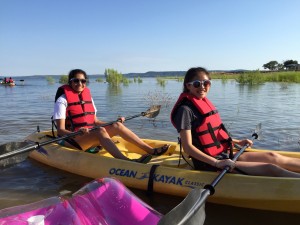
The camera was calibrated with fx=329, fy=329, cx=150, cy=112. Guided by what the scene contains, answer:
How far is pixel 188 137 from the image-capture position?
3.75 m

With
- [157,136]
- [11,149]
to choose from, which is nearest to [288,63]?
[157,136]

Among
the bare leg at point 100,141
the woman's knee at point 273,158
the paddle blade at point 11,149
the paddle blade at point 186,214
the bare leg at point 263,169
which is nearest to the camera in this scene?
the paddle blade at point 186,214

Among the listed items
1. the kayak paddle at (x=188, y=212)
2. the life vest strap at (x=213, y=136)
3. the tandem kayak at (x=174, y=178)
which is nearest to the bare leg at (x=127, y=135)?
the tandem kayak at (x=174, y=178)

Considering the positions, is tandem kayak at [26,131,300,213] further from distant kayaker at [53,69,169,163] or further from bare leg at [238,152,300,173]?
bare leg at [238,152,300,173]

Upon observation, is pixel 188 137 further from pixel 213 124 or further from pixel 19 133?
pixel 19 133

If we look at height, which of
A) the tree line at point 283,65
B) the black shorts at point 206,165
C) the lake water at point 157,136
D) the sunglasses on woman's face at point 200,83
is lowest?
the lake water at point 157,136

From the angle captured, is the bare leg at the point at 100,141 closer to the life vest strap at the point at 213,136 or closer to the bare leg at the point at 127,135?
the bare leg at the point at 127,135

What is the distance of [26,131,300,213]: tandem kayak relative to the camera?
351 cm

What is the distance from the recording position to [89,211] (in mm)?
2670

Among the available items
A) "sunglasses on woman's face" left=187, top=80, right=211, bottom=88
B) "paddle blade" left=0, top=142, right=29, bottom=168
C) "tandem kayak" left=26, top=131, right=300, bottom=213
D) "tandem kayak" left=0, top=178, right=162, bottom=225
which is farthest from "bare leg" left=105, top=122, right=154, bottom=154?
"tandem kayak" left=0, top=178, right=162, bottom=225

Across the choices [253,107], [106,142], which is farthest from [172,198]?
[253,107]

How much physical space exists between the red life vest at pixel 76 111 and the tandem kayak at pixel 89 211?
255 centimetres

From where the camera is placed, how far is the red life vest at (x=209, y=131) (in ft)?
12.9

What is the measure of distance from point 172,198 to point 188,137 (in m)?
0.99
